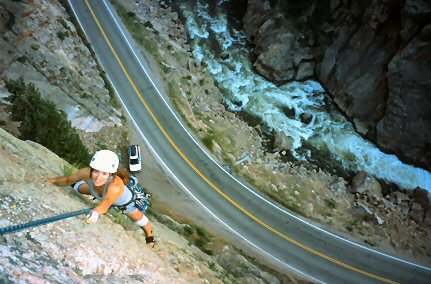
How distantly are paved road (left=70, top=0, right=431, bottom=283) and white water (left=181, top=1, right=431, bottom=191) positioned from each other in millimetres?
6730

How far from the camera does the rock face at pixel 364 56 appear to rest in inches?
1062

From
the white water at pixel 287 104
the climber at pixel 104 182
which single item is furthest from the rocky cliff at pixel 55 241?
the white water at pixel 287 104

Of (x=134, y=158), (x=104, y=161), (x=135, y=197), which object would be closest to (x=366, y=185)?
(x=134, y=158)

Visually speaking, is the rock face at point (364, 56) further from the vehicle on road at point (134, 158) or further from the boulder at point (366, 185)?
the vehicle on road at point (134, 158)

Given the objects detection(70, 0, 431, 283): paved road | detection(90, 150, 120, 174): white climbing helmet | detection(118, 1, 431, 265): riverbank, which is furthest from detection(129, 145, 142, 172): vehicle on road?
detection(90, 150, 120, 174): white climbing helmet

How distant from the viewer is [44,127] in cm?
1314

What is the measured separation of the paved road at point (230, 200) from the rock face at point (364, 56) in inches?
420

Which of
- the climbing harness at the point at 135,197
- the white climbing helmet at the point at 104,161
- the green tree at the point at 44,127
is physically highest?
the white climbing helmet at the point at 104,161

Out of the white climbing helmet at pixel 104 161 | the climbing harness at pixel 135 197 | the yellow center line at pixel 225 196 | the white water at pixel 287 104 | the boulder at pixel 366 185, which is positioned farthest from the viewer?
the white water at pixel 287 104

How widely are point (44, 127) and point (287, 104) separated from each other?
79.1ft

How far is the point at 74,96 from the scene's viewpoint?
23.4 meters

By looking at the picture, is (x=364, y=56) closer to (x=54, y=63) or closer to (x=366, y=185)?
(x=366, y=185)

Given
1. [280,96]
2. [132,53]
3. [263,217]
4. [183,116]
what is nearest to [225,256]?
[263,217]

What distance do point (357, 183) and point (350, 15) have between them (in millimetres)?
15935
